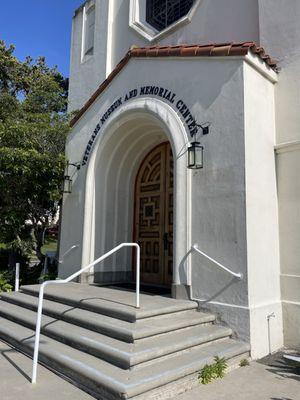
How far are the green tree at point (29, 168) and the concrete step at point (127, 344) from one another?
4217 mm

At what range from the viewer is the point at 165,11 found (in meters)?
9.94

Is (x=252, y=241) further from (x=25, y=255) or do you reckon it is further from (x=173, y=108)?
(x=25, y=255)

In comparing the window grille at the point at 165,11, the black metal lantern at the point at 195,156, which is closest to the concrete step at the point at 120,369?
the black metal lantern at the point at 195,156

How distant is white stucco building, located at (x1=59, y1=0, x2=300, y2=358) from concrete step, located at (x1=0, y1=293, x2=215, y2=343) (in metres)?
0.49

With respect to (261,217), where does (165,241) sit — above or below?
below

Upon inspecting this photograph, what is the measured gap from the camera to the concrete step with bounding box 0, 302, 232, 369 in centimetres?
423

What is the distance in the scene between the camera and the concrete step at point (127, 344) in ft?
13.9

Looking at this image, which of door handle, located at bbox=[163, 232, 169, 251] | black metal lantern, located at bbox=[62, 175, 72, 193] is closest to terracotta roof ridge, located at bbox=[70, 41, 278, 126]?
black metal lantern, located at bbox=[62, 175, 72, 193]

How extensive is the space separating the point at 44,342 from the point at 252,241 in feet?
10.7

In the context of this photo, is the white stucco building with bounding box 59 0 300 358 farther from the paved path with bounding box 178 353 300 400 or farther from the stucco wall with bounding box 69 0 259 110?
the paved path with bounding box 178 353 300 400

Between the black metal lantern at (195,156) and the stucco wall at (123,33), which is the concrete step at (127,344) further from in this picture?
the stucco wall at (123,33)

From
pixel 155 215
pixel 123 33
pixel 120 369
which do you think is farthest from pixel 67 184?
pixel 120 369

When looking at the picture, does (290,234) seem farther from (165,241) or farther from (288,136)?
(165,241)

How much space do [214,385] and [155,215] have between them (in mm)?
4442
